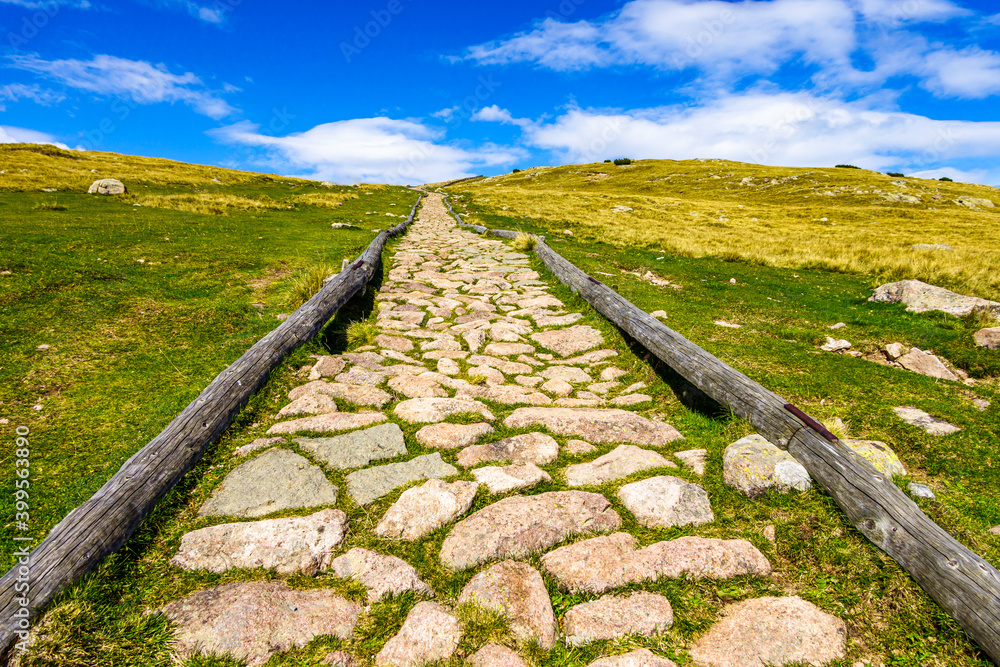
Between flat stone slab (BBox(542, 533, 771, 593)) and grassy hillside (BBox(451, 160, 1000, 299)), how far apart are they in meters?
14.3

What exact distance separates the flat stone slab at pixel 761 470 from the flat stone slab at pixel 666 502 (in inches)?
13.3

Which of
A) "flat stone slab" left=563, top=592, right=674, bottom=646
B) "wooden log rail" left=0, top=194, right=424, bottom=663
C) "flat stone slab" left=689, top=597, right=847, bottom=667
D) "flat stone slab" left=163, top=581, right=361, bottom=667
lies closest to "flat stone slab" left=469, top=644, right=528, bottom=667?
"flat stone slab" left=563, top=592, right=674, bottom=646

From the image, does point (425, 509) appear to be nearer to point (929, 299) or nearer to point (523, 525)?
point (523, 525)

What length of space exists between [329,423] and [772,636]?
3738 millimetres

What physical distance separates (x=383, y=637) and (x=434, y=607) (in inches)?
11.7

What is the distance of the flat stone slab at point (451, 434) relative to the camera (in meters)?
4.06

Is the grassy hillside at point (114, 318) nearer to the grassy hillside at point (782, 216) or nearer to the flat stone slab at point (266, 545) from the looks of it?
the flat stone slab at point (266, 545)

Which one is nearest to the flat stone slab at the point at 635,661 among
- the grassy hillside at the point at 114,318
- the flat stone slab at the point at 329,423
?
the flat stone slab at the point at 329,423

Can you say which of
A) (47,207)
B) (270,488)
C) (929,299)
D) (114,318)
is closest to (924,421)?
(270,488)

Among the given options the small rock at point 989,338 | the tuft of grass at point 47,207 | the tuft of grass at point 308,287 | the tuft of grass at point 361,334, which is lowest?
the tuft of grass at point 361,334

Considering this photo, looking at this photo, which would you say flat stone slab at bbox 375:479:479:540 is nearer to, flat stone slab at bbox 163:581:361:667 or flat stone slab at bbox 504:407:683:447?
flat stone slab at bbox 163:581:361:667

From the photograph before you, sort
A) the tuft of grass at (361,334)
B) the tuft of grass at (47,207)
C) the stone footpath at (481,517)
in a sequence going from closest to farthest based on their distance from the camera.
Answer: the stone footpath at (481,517)
the tuft of grass at (361,334)
the tuft of grass at (47,207)

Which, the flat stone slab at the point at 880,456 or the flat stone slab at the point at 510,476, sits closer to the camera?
the flat stone slab at the point at 510,476

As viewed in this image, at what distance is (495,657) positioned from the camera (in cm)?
219
